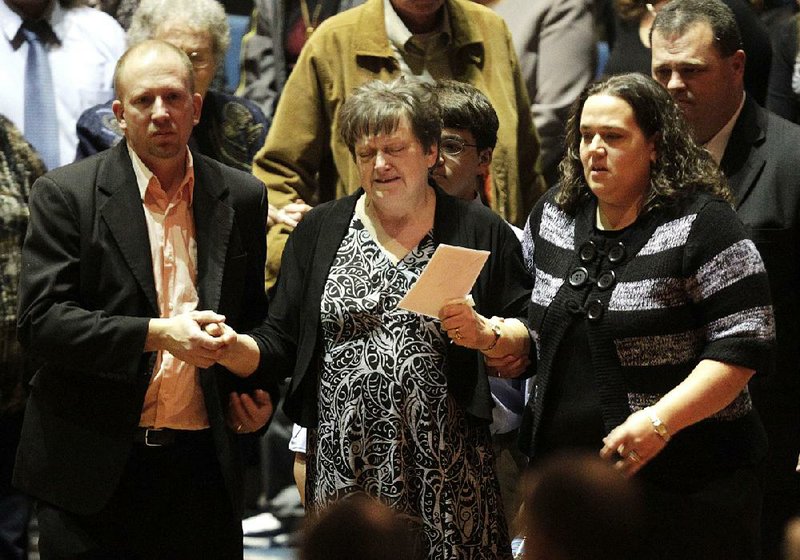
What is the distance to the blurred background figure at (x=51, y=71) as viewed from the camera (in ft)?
17.1

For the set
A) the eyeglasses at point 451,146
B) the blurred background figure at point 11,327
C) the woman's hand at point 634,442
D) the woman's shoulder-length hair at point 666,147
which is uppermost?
the woman's shoulder-length hair at point 666,147

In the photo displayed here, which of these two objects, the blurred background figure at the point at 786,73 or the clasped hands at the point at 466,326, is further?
the blurred background figure at the point at 786,73

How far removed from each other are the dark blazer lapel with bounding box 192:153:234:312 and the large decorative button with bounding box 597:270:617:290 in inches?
A: 38.3

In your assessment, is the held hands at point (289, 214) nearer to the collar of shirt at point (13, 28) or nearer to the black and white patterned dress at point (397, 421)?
the black and white patterned dress at point (397, 421)

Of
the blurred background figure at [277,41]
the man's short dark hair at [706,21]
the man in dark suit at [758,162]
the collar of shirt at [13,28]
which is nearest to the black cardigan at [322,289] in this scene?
the man in dark suit at [758,162]

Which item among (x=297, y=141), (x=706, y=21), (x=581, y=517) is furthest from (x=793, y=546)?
(x=297, y=141)

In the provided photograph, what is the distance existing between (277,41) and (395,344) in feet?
7.38

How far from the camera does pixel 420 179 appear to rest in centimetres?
373

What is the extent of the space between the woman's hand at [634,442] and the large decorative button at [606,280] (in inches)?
13.2

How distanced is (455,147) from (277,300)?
827 mm

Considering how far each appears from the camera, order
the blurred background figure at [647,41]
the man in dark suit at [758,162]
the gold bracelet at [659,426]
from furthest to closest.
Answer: the blurred background figure at [647,41], the man in dark suit at [758,162], the gold bracelet at [659,426]

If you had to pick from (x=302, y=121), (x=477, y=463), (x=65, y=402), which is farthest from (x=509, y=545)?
(x=302, y=121)

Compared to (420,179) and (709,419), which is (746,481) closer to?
(709,419)

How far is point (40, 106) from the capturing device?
521 centimetres
